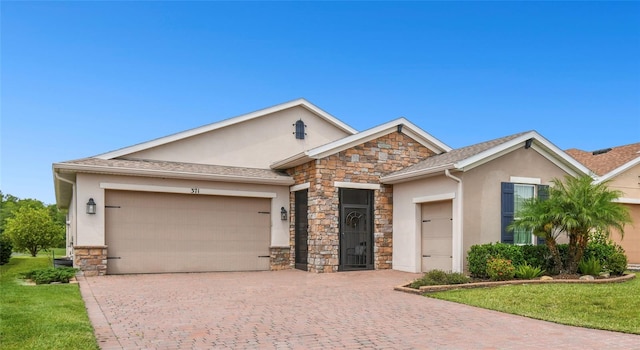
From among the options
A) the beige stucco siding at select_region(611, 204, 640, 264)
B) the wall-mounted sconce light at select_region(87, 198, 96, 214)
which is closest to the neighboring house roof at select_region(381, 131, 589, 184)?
the beige stucco siding at select_region(611, 204, 640, 264)

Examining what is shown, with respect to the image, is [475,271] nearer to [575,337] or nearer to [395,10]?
[575,337]

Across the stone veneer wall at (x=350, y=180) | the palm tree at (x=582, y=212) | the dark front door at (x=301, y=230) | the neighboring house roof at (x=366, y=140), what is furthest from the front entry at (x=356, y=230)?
the palm tree at (x=582, y=212)

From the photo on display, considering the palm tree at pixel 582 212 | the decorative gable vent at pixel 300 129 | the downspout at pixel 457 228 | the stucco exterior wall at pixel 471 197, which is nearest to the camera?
the palm tree at pixel 582 212

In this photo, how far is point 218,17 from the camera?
647 inches

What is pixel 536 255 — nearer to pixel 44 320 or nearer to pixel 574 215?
pixel 574 215

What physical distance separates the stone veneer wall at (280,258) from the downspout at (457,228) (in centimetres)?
542

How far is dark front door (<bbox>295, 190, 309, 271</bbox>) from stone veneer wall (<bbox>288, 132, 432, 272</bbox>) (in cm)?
22

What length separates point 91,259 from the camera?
13.0 metres

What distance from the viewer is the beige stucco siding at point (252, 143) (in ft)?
52.9

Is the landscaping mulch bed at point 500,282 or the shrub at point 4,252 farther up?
the landscaping mulch bed at point 500,282

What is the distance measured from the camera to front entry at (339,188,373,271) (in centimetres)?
1470

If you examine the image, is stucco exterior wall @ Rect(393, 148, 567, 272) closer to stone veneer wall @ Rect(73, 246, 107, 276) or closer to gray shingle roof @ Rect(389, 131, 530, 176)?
gray shingle roof @ Rect(389, 131, 530, 176)

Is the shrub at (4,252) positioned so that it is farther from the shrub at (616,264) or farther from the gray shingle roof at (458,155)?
the shrub at (616,264)

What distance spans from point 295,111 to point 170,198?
5.78 m
